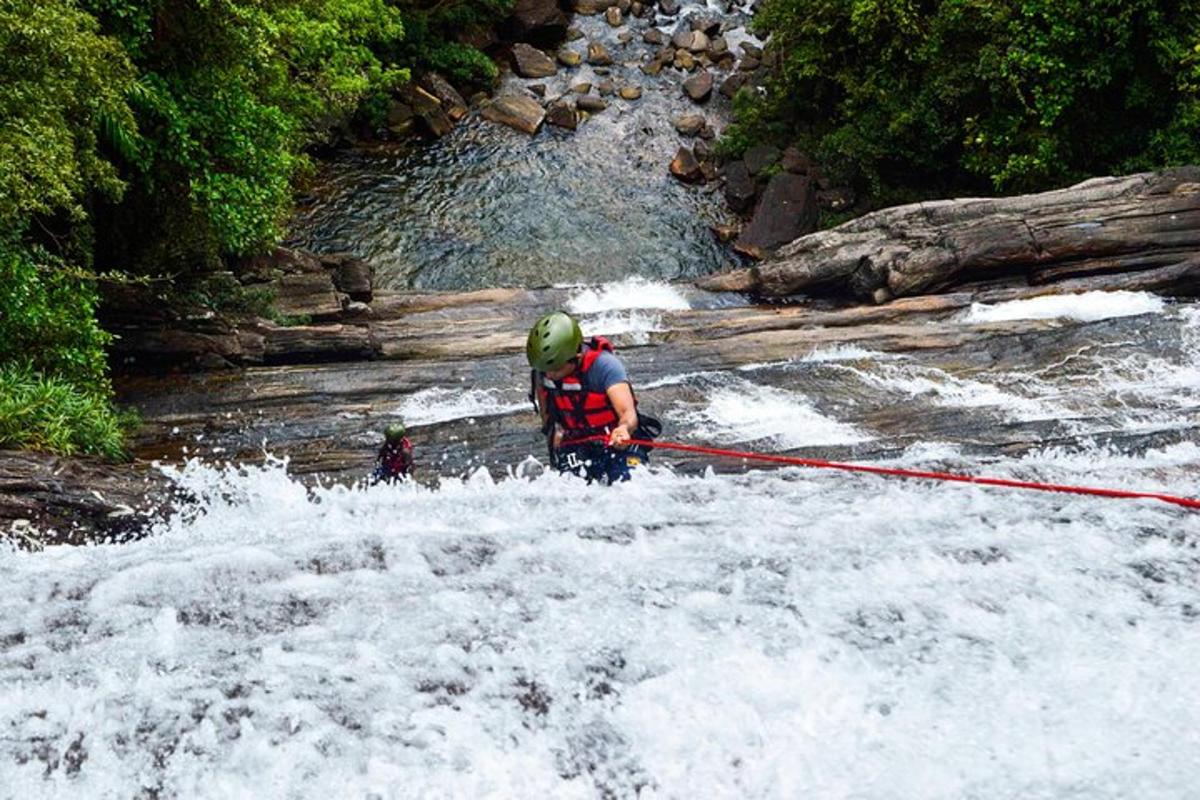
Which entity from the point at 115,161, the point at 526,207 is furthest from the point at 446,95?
the point at 115,161

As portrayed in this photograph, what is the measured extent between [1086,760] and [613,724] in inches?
107

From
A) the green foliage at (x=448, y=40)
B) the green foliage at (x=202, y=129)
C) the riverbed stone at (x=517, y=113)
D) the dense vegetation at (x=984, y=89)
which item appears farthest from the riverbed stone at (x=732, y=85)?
the green foliage at (x=202, y=129)

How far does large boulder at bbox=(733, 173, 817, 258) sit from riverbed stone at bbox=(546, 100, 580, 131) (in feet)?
19.3

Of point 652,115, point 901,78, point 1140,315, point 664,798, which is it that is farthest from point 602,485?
point 652,115

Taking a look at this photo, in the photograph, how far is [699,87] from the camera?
84.0 ft

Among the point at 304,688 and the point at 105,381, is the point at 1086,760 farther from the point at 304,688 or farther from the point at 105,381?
the point at 105,381

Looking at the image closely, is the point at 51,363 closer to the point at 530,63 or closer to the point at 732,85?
the point at 530,63

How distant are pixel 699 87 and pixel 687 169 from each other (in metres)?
3.67

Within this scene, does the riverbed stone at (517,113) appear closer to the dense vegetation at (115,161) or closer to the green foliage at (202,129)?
the dense vegetation at (115,161)

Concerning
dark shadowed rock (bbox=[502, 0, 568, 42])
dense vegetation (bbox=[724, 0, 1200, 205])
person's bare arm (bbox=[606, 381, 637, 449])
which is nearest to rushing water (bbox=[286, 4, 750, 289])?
dark shadowed rock (bbox=[502, 0, 568, 42])

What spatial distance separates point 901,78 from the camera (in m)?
19.7

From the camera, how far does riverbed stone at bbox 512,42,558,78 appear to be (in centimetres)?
2616

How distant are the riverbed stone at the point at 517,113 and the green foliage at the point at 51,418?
54.3 ft

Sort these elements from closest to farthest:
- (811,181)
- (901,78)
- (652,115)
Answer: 1. (901,78)
2. (811,181)
3. (652,115)
